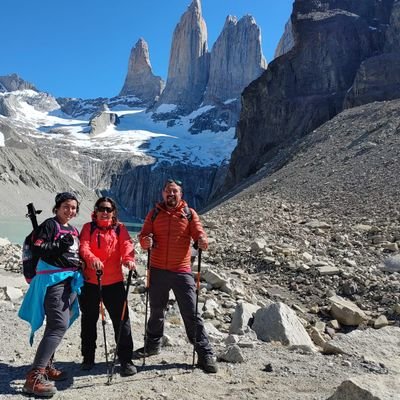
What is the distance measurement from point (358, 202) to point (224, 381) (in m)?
16.4

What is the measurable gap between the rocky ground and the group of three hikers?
0.86ft

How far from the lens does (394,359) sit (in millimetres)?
6031

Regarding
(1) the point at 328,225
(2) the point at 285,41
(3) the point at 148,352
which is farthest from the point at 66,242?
(2) the point at 285,41

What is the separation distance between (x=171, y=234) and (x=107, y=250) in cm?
79

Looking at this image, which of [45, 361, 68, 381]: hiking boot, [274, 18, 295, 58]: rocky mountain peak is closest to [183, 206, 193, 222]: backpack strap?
[45, 361, 68, 381]: hiking boot

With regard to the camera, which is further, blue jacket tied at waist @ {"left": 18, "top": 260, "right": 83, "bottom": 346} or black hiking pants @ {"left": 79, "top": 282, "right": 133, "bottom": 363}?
black hiking pants @ {"left": 79, "top": 282, "right": 133, "bottom": 363}

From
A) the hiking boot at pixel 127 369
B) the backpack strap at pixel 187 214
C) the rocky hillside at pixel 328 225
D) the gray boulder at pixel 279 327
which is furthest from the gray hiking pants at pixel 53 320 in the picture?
the rocky hillside at pixel 328 225

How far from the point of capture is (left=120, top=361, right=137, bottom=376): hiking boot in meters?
4.88

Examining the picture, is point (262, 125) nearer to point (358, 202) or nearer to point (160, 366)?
point (358, 202)

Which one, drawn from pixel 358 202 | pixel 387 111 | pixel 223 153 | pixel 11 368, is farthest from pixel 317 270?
pixel 223 153

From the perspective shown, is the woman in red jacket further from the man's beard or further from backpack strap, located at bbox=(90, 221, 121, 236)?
the man's beard

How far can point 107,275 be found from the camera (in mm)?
4992

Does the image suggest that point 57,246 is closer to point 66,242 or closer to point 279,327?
point 66,242

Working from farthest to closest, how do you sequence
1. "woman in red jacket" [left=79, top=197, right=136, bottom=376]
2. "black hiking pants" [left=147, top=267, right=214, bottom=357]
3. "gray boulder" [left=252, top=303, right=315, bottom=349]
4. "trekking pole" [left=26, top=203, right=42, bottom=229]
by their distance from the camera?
"gray boulder" [left=252, top=303, right=315, bottom=349], "black hiking pants" [left=147, top=267, right=214, bottom=357], "woman in red jacket" [left=79, top=197, right=136, bottom=376], "trekking pole" [left=26, top=203, right=42, bottom=229]
